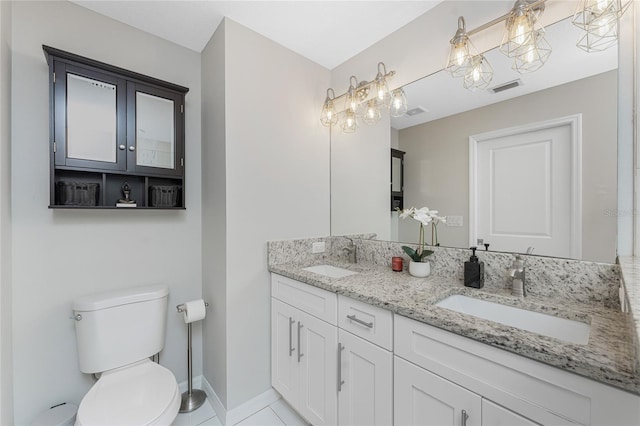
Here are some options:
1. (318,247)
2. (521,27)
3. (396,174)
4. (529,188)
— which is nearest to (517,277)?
(529,188)

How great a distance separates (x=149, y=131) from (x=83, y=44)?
0.58 metres

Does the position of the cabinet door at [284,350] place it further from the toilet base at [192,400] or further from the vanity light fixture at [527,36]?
the vanity light fixture at [527,36]

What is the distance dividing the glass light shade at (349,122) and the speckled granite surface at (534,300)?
936 mm

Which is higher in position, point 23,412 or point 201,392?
point 23,412

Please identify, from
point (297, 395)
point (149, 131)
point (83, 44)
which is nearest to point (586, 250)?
point (297, 395)

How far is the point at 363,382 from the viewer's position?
1188mm

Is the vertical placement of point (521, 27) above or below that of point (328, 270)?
above

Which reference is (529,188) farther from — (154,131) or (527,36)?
(154,131)

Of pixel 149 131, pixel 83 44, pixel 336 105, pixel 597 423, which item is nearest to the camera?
pixel 597 423

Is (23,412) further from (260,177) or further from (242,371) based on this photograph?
(260,177)

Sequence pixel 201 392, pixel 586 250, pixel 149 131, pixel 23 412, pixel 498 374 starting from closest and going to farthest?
pixel 498 374
pixel 586 250
pixel 23 412
pixel 149 131
pixel 201 392

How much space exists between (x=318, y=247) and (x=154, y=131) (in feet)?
4.38

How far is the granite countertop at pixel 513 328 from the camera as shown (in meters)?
0.64

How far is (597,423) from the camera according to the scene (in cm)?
64
